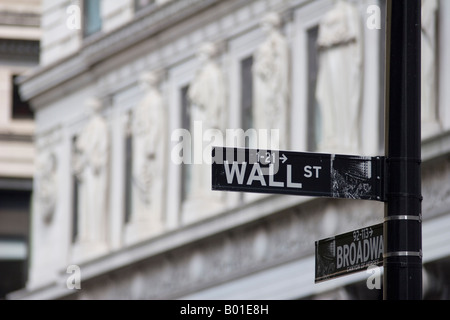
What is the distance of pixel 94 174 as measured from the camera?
3441 cm

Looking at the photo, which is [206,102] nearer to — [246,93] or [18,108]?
[246,93]

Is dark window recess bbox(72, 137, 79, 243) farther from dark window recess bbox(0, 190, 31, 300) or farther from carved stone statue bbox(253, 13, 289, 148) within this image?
dark window recess bbox(0, 190, 31, 300)

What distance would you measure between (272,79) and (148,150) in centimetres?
473

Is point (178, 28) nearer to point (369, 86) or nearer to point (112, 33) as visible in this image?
point (112, 33)

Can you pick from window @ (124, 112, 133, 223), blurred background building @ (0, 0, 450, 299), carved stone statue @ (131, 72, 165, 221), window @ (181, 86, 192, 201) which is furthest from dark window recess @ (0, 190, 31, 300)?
window @ (181, 86, 192, 201)

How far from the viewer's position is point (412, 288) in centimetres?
1105

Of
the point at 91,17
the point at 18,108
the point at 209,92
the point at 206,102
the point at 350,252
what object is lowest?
the point at 350,252

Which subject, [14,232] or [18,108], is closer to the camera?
[14,232]

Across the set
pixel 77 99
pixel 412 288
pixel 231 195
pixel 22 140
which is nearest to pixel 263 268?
pixel 231 195

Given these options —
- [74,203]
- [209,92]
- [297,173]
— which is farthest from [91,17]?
[297,173]

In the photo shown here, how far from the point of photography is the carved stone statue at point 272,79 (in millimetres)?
28062

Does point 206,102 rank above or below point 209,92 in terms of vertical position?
below

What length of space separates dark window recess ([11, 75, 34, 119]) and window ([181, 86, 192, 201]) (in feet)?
60.1

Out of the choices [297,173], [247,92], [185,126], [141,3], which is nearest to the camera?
[297,173]
